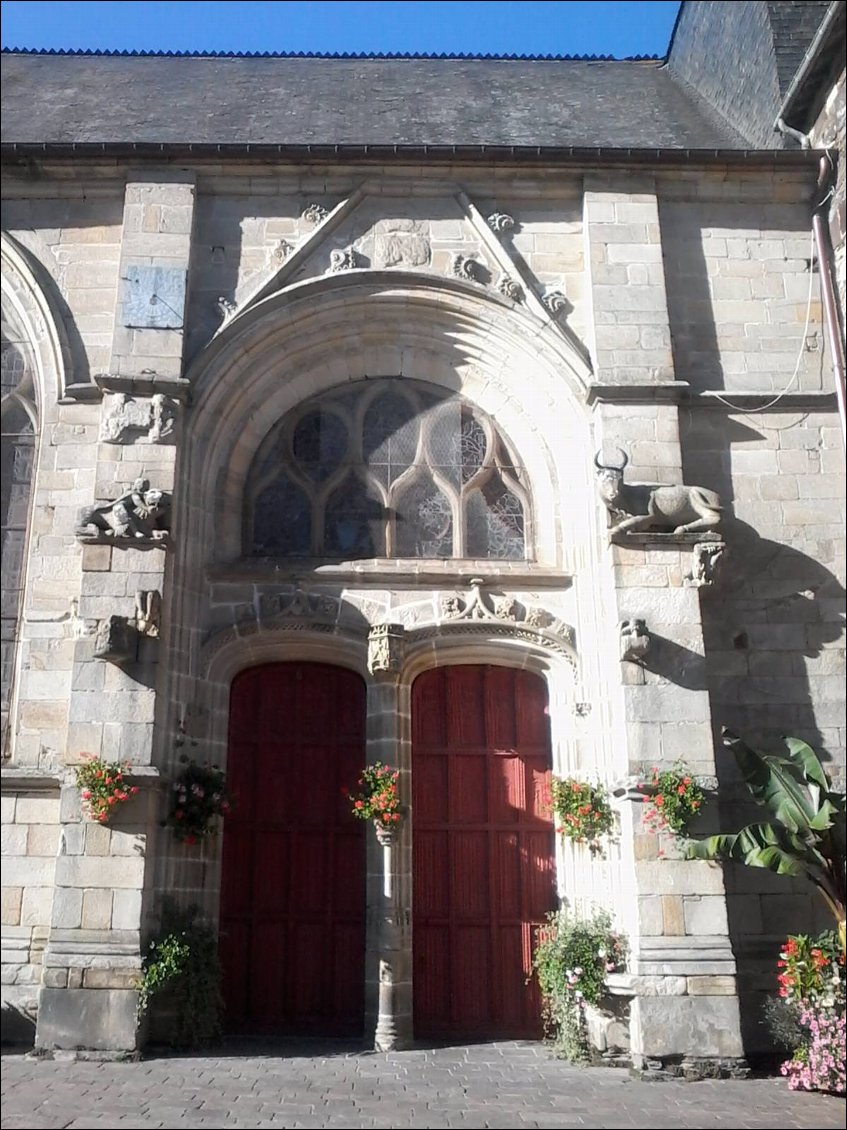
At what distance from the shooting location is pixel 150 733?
298 inches

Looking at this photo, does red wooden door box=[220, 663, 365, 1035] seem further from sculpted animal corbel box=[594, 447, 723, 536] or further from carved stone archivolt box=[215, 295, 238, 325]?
carved stone archivolt box=[215, 295, 238, 325]

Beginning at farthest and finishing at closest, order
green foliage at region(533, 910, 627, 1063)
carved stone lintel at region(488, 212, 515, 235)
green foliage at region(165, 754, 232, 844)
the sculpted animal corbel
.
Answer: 1. carved stone lintel at region(488, 212, 515, 235)
2. the sculpted animal corbel
3. green foliage at region(165, 754, 232, 844)
4. green foliage at region(533, 910, 627, 1063)

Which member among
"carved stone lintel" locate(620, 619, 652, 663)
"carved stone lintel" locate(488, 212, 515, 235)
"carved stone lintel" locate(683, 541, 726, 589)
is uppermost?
"carved stone lintel" locate(488, 212, 515, 235)

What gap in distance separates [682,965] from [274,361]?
19.8 feet

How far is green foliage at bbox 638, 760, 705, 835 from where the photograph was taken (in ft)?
23.9

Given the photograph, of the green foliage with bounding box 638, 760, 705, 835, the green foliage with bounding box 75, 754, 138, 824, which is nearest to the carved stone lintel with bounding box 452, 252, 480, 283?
the green foliage with bounding box 638, 760, 705, 835

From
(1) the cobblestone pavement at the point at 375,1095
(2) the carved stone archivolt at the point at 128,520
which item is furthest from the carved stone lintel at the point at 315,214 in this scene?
(1) the cobblestone pavement at the point at 375,1095

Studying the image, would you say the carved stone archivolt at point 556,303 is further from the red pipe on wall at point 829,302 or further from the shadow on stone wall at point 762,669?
the red pipe on wall at point 829,302

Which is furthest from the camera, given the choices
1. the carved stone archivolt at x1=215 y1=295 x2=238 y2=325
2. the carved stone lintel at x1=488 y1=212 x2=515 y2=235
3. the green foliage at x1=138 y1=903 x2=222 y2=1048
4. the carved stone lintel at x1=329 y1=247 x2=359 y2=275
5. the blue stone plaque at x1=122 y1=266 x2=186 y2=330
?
the carved stone lintel at x1=488 y1=212 x2=515 y2=235

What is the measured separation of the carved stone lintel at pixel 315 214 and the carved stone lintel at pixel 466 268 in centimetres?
130

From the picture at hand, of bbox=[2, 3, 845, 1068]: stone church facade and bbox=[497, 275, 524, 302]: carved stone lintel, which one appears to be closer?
bbox=[2, 3, 845, 1068]: stone church facade

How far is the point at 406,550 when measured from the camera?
8.96 meters

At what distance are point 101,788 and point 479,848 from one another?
122 inches

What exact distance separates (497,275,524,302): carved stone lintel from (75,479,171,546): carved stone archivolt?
11.7 ft
